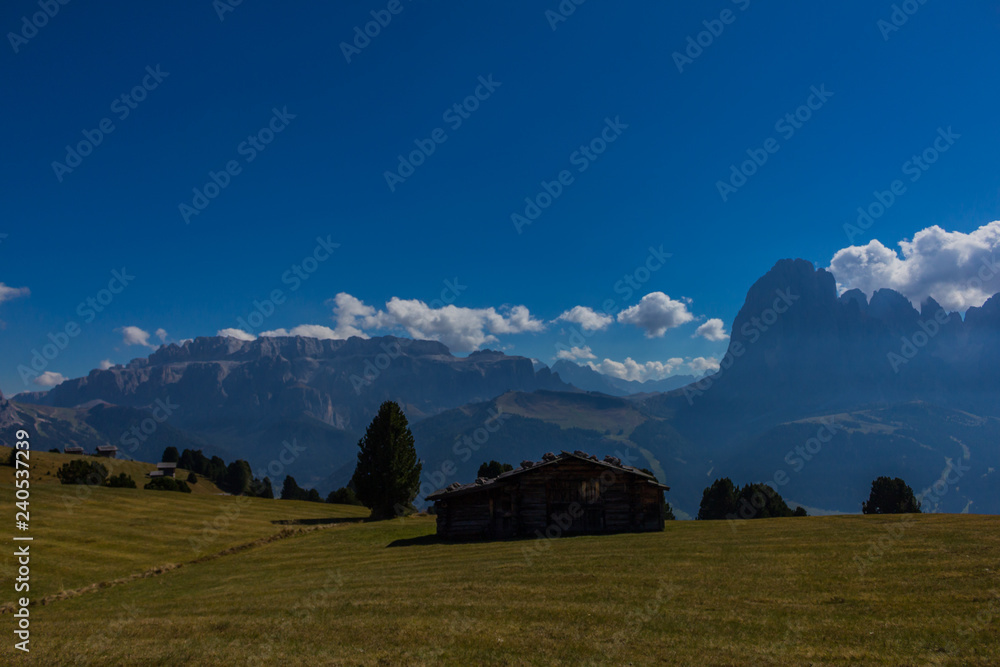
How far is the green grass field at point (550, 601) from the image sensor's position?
14078mm

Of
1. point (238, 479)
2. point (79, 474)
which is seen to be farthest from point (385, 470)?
point (238, 479)

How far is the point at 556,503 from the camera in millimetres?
43938

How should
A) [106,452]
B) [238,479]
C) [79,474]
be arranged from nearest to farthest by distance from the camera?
[79,474], [238,479], [106,452]

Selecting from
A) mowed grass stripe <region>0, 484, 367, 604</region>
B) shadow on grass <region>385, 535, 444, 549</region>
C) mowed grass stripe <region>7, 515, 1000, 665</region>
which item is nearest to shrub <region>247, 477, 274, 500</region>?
mowed grass stripe <region>0, 484, 367, 604</region>

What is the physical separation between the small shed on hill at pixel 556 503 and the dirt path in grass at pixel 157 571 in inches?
631

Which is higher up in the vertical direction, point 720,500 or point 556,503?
point 556,503

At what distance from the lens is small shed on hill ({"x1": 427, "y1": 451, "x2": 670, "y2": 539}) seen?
4316cm

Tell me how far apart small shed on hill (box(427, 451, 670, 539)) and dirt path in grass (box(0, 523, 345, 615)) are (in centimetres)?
1603

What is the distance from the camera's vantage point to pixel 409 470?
68.5m

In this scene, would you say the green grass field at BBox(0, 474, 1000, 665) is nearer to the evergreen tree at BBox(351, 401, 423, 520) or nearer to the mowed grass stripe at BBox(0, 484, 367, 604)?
the mowed grass stripe at BBox(0, 484, 367, 604)

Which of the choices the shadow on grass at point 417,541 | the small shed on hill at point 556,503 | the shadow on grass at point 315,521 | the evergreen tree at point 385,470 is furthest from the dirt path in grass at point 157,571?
the small shed on hill at point 556,503

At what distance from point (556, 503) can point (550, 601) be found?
25.3 meters

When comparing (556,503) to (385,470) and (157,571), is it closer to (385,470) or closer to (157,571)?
(157,571)

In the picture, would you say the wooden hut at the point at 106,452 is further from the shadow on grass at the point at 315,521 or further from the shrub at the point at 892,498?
the shrub at the point at 892,498
